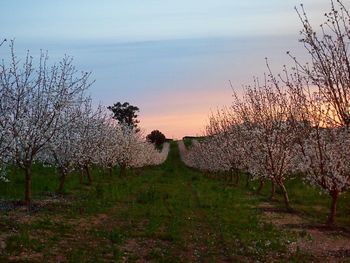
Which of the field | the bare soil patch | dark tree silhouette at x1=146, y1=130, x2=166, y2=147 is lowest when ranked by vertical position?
the bare soil patch

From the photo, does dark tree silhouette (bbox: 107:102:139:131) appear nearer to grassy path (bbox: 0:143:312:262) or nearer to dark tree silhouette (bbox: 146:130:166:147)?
dark tree silhouette (bbox: 146:130:166:147)

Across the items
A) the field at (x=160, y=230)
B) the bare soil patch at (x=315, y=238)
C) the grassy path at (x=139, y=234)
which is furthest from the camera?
the bare soil patch at (x=315, y=238)

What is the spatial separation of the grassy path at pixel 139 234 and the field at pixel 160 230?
23mm

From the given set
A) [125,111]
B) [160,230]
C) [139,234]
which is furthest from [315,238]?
[125,111]

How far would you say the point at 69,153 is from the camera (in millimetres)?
26375

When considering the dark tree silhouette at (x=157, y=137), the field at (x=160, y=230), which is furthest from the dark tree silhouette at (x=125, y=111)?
the field at (x=160, y=230)

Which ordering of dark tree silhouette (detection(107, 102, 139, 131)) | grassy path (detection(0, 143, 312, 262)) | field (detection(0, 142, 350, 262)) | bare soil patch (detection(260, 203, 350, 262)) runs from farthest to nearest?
dark tree silhouette (detection(107, 102, 139, 131)), bare soil patch (detection(260, 203, 350, 262)), field (detection(0, 142, 350, 262)), grassy path (detection(0, 143, 312, 262))

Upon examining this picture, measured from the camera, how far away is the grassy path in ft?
41.9

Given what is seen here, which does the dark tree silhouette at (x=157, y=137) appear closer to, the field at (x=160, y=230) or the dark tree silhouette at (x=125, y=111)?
the dark tree silhouette at (x=125, y=111)

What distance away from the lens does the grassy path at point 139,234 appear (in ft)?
41.9

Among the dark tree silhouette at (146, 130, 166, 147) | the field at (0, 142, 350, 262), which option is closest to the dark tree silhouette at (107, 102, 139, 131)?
the dark tree silhouette at (146, 130, 166, 147)

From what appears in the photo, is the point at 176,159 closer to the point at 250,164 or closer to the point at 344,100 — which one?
the point at 250,164

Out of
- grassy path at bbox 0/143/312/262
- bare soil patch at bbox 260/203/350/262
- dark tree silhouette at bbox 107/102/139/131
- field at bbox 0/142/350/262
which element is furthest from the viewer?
dark tree silhouette at bbox 107/102/139/131

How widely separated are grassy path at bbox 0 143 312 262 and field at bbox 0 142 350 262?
23 mm
